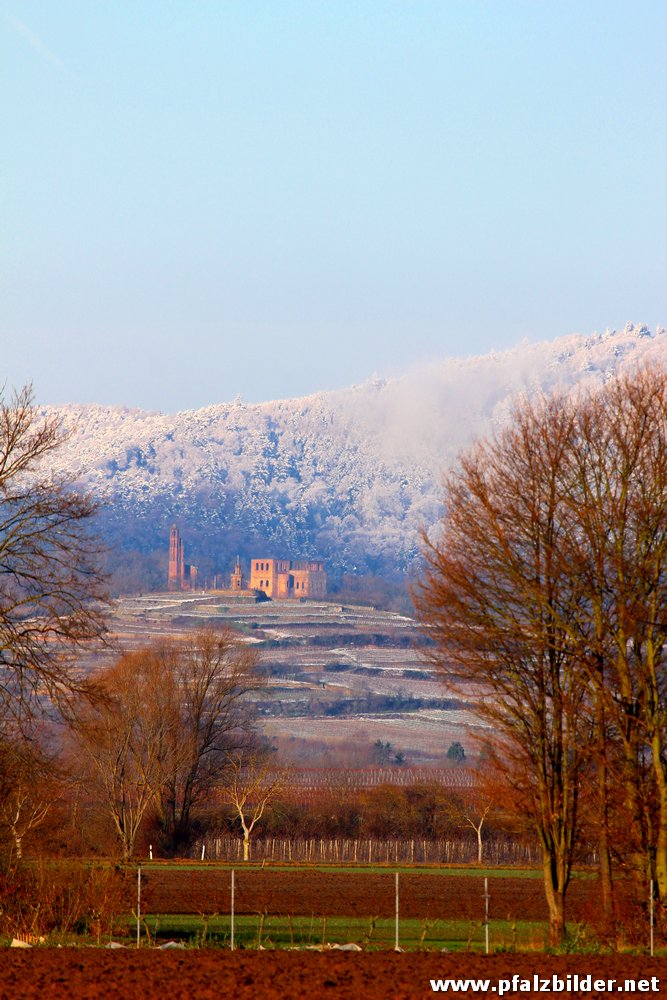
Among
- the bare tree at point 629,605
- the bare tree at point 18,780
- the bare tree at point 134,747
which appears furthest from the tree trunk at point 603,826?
the bare tree at point 134,747

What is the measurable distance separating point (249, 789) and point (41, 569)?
41.2 m

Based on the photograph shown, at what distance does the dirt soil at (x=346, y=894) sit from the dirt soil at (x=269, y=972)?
12.7 m

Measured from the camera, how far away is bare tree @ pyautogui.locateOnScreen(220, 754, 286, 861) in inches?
2565

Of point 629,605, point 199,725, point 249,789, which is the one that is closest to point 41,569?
point 629,605

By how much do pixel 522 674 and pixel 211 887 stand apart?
21.7 meters

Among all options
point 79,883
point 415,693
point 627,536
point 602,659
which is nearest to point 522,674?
point 602,659

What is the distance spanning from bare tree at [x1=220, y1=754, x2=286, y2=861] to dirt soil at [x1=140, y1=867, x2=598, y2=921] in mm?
13528

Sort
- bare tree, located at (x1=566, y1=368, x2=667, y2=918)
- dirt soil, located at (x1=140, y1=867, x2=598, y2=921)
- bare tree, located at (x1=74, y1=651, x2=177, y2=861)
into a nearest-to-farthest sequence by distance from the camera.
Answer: bare tree, located at (x1=566, y1=368, x2=667, y2=918) < dirt soil, located at (x1=140, y1=867, x2=598, y2=921) < bare tree, located at (x1=74, y1=651, x2=177, y2=861)

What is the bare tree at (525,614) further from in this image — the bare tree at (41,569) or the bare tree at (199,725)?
the bare tree at (199,725)

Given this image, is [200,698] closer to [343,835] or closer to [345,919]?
[343,835]

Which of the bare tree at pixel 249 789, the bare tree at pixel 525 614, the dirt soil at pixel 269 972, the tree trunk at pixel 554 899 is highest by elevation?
the bare tree at pixel 525 614

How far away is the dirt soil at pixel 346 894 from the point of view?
122ft

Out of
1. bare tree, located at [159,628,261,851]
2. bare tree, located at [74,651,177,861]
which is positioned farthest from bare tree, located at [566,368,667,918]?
bare tree, located at [159,628,261,851]

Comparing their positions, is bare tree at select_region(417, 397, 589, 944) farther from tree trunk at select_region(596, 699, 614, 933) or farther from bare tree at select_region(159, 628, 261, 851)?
bare tree at select_region(159, 628, 261, 851)
